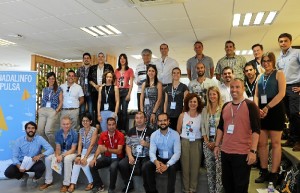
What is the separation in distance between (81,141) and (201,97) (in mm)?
2048

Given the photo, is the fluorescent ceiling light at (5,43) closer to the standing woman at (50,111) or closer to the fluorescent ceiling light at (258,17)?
the standing woman at (50,111)

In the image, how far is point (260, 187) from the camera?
327cm

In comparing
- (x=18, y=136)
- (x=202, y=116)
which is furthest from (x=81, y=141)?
(x=202, y=116)

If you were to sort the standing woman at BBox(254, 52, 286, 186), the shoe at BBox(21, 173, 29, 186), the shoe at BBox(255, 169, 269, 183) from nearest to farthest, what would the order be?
the standing woman at BBox(254, 52, 286, 186)
the shoe at BBox(255, 169, 269, 183)
the shoe at BBox(21, 173, 29, 186)

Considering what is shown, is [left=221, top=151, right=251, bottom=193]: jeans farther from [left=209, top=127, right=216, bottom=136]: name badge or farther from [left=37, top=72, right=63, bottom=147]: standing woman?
[left=37, top=72, right=63, bottom=147]: standing woman

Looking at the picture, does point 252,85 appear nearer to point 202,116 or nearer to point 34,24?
point 202,116

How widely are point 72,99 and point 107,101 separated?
2.39ft

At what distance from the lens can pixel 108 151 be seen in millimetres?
4012

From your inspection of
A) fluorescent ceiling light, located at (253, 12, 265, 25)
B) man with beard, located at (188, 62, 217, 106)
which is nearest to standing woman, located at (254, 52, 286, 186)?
man with beard, located at (188, 62, 217, 106)

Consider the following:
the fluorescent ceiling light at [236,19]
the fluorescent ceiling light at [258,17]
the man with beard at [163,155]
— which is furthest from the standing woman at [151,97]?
the fluorescent ceiling light at [258,17]

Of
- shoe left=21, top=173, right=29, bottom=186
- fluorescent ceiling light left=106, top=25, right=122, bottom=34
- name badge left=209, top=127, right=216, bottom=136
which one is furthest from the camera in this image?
fluorescent ceiling light left=106, top=25, right=122, bottom=34

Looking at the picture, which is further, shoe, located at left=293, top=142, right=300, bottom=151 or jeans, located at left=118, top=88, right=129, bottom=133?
jeans, located at left=118, top=88, right=129, bottom=133

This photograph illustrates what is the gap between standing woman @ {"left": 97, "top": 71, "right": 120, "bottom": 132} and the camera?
439 cm

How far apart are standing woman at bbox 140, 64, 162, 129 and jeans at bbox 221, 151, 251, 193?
1586 mm
